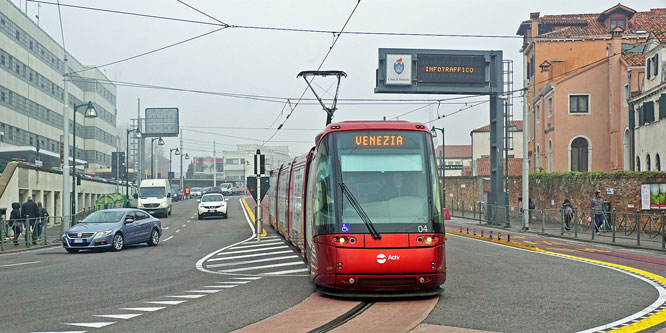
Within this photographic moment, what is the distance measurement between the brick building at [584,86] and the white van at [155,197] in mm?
25926

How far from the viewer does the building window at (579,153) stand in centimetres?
5388

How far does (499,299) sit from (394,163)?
267cm

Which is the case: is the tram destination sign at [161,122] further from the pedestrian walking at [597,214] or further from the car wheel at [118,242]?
the pedestrian walking at [597,214]

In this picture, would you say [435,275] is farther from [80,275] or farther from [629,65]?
[629,65]

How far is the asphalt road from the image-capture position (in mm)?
9234

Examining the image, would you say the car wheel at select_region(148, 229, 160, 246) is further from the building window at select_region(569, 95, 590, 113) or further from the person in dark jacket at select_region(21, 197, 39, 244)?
the building window at select_region(569, 95, 590, 113)

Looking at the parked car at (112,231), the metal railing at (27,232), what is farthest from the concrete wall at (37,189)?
the parked car at (112,231)

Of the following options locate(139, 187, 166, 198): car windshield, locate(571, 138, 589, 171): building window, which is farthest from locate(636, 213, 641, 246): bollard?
locate(139, 187, 166, 198): car windshield

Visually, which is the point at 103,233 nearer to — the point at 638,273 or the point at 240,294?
the point at 240,294

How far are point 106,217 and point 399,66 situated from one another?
20765 millimetres

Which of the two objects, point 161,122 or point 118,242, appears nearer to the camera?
point 118,242

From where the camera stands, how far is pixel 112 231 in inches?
928

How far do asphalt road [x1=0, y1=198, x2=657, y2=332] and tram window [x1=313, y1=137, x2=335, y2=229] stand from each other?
133cm

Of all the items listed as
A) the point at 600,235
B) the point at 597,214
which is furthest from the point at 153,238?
the point at 597,214
